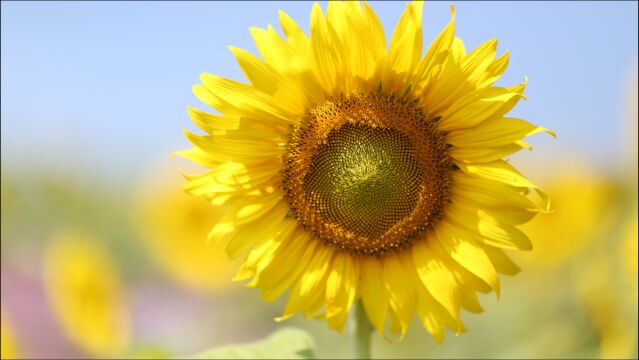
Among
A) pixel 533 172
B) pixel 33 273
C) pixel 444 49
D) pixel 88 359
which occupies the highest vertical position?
pixel 444 49

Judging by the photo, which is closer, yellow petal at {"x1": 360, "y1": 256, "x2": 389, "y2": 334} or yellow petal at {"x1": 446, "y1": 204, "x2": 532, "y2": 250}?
yellow petal at {"x1": 446, "y1": 204, "x2": 532, "y2": 250}

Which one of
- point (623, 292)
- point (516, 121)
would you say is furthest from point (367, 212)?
point (623, 292)

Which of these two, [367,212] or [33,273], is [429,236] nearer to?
[367,212]

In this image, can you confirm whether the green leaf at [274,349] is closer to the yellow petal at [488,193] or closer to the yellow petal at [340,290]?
the yellow petal at [340,290]

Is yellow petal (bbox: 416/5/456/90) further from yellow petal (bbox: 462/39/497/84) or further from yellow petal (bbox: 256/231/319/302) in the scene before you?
yellow petal (bbox: 256/231/319/302)

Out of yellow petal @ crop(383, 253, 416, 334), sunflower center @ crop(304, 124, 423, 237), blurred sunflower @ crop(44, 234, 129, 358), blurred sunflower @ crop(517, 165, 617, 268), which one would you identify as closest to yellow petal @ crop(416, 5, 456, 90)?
sunflower center @ crop(304, 124, 423, 237)

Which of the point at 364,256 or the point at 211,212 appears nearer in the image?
the point at 364,256
